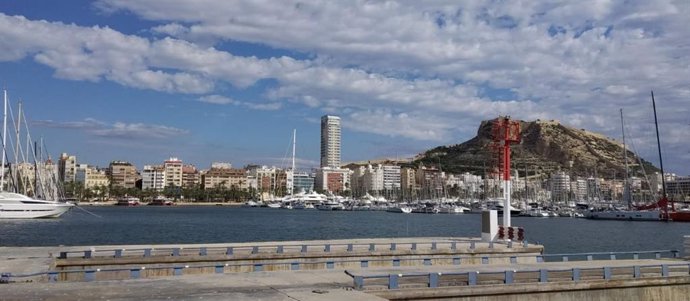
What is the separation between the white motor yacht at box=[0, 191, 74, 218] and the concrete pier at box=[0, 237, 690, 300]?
99790 millimetres

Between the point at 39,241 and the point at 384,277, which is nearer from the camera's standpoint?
the point at 384,277

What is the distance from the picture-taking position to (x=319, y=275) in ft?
83.7

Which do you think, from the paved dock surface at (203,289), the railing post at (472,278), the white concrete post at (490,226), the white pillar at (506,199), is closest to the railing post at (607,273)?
the railing post at (472,278)

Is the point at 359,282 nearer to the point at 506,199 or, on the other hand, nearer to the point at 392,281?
the point at 392,281

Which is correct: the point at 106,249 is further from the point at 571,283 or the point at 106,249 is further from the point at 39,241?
the point at 39,241

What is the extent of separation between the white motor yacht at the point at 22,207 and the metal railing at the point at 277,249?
10356 cm

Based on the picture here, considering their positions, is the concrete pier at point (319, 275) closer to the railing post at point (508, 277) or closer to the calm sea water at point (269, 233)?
the railing post at point (508, 277)

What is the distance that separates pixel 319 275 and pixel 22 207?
380ft

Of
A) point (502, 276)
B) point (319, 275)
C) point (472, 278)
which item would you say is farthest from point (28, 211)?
point (472, 278)

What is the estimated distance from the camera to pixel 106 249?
31312 millimetres

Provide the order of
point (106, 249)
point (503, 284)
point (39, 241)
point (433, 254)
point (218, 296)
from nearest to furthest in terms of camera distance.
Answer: point (218, 296)
point (503, 284)
point (106, 249)
point (433, 254)
point (39, 241)

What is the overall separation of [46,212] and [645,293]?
126149 mm

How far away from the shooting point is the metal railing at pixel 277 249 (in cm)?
3091

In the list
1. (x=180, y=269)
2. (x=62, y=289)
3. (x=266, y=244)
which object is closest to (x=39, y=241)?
(x=266, y=244)
